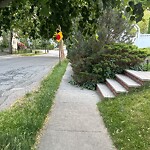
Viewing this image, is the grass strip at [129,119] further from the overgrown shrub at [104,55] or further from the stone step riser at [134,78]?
the overgrown shrub at [104,55]

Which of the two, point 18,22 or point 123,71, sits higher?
point 18,22

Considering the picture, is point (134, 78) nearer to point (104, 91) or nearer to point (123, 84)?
point (123, 84)

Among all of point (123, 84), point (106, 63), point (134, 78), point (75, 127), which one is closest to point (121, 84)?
point (123, 84)

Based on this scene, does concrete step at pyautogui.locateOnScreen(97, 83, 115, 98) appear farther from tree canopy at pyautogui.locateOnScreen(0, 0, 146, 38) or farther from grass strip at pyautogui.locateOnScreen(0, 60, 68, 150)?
tree canopy at pyautogui.locateOnScreen(0, 0, 146, 38)

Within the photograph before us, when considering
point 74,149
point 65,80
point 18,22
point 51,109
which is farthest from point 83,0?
point 65,80

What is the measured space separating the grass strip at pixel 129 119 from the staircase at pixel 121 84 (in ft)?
1.30

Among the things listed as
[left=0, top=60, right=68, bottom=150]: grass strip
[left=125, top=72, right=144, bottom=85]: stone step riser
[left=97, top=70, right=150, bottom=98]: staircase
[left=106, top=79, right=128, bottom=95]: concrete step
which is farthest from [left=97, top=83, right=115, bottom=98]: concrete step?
[left=0, top=60, right=68, bottom=150]: grass strip

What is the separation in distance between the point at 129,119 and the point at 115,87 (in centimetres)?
317

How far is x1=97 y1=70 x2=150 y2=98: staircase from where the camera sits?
934cm

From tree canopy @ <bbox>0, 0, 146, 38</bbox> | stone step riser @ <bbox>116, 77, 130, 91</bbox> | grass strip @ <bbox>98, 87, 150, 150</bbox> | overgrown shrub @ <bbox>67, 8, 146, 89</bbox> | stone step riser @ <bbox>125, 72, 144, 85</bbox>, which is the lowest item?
grass strip @ <bbox>98, 87, 150, 150</bbox>

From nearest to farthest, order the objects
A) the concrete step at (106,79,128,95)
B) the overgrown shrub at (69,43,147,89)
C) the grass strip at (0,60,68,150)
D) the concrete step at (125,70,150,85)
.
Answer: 1. the grass strip at (0,60,68,150)
2. the concrete step at (106,79,128,95)
3. the concrete step at (125,70,150,85)
4. the overgrown shrub at (69,43,147,89)

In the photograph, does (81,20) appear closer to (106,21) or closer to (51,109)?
(51,109)

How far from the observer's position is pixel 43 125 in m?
6.50

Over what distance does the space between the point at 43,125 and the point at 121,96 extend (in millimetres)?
3047
